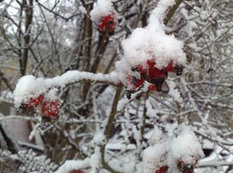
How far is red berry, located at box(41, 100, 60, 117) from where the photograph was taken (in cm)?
140

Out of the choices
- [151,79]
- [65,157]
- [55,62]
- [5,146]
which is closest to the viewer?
[151,79]

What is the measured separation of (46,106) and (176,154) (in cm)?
49

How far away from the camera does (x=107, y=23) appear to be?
5.86ft

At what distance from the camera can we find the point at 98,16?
1756mm

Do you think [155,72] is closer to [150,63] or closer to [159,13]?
[150,63]

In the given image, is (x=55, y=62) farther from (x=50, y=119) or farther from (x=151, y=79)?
(x=151, y=79)

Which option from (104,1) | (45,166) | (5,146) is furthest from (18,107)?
(5,146)

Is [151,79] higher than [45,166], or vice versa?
[151,79]

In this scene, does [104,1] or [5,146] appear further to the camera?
[5,146]

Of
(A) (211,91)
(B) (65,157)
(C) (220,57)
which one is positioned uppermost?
(C) (220,57)

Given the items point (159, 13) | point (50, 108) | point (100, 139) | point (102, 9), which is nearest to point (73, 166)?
point (100, 139)

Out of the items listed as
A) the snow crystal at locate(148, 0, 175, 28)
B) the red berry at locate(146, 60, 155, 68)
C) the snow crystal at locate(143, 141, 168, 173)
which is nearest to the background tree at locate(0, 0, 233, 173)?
the snow crystal at locate(148, 0, 175, 28)

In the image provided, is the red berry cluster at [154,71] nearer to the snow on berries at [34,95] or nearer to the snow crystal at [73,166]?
the snow on berries at [34,95]

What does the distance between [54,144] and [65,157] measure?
315 millimetres
